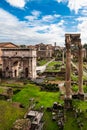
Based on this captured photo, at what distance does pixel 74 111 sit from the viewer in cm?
2520

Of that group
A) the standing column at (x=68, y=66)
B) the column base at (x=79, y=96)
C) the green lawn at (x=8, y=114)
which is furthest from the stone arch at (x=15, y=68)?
the standing column at (x=68, y=66)

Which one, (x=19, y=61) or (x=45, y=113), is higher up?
(x=19, y=61)

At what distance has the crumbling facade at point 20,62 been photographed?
2108 inches

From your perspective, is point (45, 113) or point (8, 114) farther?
point (45, 113)

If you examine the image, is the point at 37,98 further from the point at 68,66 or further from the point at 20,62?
the point at 20,62

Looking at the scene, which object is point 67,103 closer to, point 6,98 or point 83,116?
point 83,116

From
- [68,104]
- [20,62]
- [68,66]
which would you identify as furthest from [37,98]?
[20,62]

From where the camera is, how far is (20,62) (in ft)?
180

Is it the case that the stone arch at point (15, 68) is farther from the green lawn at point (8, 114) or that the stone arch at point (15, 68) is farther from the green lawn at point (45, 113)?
the green lawn at point (8, 114)

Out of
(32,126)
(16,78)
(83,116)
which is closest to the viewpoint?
(32,126)

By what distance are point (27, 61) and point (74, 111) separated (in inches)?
1177

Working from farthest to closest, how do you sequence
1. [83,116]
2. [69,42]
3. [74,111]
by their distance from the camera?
[69,42], [74,111], [83,116]

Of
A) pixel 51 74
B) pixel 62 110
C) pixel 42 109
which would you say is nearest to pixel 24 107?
pixel 42 109

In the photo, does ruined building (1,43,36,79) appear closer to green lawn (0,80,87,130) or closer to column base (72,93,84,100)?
green lawn (0,80,87,130)
